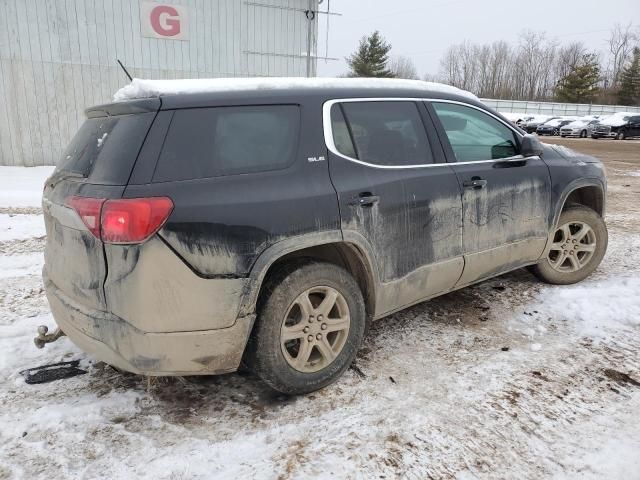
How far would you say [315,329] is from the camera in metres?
2.85

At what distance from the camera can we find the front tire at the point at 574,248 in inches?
179

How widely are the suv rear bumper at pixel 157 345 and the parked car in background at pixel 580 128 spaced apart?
122 feet

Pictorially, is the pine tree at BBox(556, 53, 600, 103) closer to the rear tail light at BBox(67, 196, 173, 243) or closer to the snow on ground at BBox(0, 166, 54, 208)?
the snow on ground at BBox(0, 166, 54, 208)

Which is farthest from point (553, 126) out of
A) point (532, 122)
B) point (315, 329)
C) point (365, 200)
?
point (315, 329)

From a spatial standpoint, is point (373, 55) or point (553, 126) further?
point (373, 55)

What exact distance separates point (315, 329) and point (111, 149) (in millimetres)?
1458

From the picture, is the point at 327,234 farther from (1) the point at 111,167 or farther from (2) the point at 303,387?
(1) the point at 111,167

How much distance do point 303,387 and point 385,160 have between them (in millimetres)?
1497

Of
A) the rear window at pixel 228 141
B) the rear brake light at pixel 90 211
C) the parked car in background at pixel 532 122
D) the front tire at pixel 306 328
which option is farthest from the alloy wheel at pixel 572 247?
the parked car in background at pixel 532 122

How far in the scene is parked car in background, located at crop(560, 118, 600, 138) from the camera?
33.9 m

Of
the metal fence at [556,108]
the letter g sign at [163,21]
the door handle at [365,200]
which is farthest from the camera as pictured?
the metal fence at [556,108]

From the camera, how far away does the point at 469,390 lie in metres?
2.99

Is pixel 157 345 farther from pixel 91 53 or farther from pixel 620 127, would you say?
pixel 620 127

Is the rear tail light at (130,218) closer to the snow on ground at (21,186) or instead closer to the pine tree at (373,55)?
the snow on ground at (21,186)
